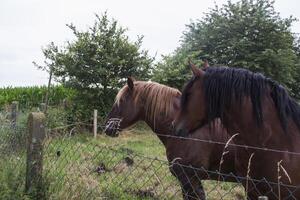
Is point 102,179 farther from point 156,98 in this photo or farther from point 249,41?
point 249,41

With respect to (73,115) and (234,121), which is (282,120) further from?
(73,115)

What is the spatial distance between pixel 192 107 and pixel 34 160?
154 cm

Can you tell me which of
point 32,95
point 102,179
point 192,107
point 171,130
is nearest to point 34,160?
point 192,107

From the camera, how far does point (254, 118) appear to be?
3.27m

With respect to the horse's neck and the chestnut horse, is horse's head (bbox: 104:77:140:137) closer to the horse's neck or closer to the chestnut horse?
the chestnut horse

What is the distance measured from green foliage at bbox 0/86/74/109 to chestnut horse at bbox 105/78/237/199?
11.2 m

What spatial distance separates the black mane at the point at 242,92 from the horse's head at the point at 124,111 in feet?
7.14

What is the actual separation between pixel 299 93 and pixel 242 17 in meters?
4.42

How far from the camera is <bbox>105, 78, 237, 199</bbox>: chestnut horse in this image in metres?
4.68

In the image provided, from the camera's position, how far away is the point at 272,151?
3152 millimetres

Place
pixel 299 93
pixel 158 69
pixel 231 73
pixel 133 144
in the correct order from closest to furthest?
pixel 231 73, pixel 133 144, pixel 158 69, pixel 299 93

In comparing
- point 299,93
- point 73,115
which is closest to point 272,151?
point 73,115

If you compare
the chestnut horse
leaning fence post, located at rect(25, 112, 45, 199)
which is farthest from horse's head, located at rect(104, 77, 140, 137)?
leaning fence post, located at rect(25, 112, 45, 199)

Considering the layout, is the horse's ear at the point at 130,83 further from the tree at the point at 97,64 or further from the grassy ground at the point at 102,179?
the tree at the point at 97,64
